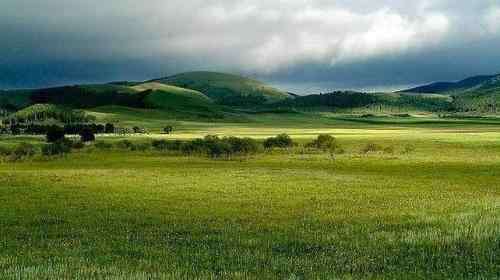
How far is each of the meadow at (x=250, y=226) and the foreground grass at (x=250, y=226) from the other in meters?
0.08

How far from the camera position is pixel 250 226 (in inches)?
1183

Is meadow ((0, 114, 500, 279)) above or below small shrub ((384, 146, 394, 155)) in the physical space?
above

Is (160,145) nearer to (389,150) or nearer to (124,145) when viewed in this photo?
(124,145)

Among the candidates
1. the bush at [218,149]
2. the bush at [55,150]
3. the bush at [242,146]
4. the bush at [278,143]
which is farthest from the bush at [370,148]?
the bush at [55,150]

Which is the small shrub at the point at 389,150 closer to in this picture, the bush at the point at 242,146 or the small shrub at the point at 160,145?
the bush at the point at 242,146

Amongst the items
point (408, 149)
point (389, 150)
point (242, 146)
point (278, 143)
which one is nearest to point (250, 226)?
point (242, 146)

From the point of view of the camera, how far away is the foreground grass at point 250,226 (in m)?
20.6

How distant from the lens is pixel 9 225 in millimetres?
30688

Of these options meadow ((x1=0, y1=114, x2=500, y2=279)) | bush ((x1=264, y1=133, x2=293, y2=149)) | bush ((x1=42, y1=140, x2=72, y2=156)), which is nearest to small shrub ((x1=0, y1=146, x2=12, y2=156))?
bush ((x1=42, y1=140, x2=72, y2=156))

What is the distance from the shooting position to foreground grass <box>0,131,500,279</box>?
2064cm

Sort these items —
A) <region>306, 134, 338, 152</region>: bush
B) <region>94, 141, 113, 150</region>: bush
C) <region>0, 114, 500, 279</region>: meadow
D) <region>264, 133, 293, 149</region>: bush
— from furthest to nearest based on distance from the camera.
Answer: <region>264, 133, 293, 149</region>: bush, <region>94, 141, 113, 150</region>: bush, <region>306, 134, 338, 152</region>: bush, <region>0, 114, 500, 279</region>: meadow

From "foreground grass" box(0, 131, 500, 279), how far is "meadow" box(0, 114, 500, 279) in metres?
0.08

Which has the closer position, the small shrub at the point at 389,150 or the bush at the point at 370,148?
the small shrub at the point at 389,150

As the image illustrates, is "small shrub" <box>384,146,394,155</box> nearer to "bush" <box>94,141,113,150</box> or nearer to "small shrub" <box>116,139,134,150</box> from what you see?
"small shrub" <box>116,139,134,150</box>
